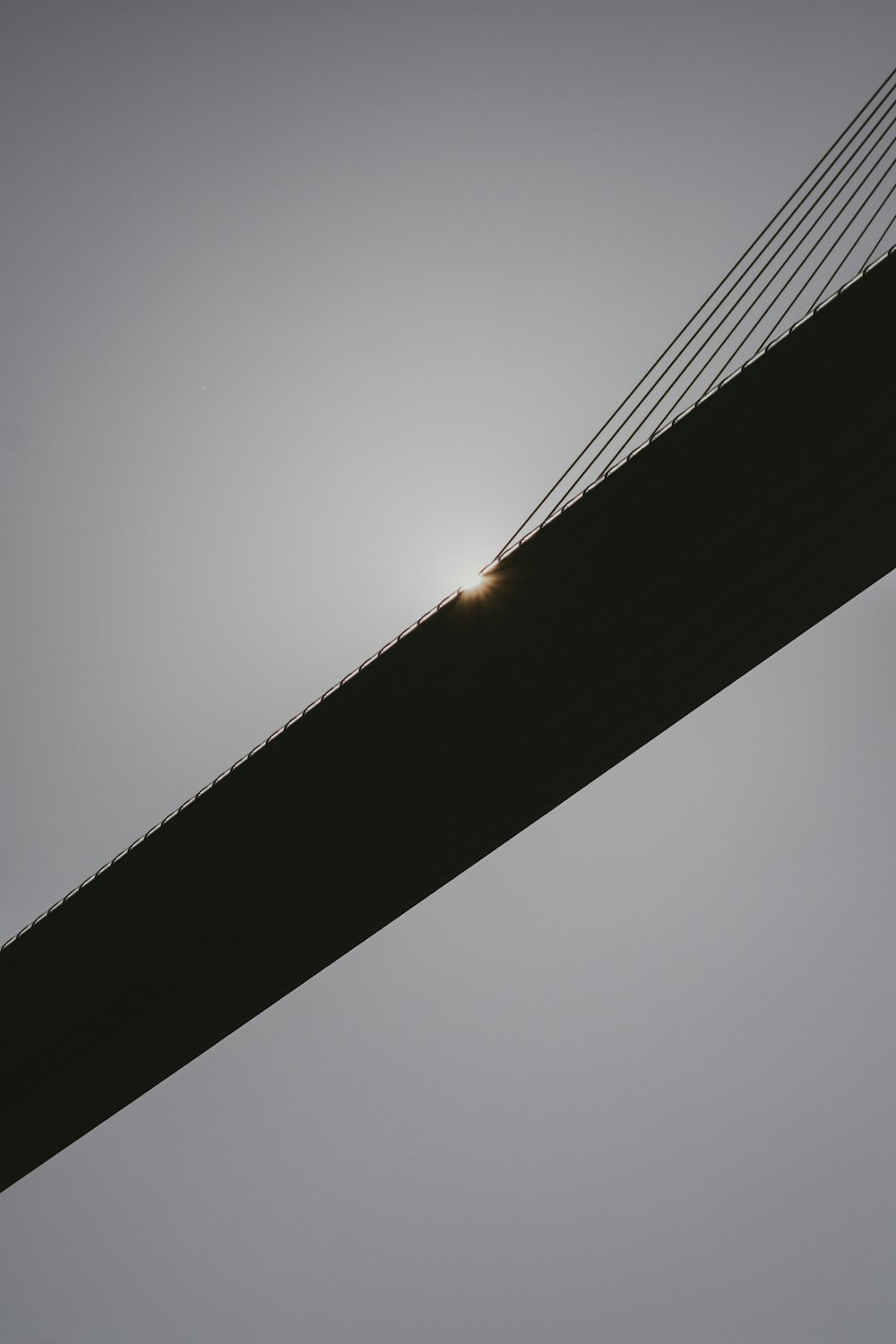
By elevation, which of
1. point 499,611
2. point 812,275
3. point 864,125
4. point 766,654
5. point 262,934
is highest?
point 864,125

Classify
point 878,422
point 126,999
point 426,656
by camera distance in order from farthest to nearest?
1. point 126,999
2. point 426,656
3. point 878,422

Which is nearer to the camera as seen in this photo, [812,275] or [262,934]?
[812,275]

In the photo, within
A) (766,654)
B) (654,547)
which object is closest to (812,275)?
(654,547)

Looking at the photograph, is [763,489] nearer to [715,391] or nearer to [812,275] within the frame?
[715,391]

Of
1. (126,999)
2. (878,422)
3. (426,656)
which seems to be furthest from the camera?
(126,999)

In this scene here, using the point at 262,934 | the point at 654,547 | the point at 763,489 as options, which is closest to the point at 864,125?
the point at 763,489

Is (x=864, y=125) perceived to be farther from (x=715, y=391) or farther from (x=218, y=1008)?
(x=218, y=1008)

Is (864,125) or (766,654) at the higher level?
(864,125)
